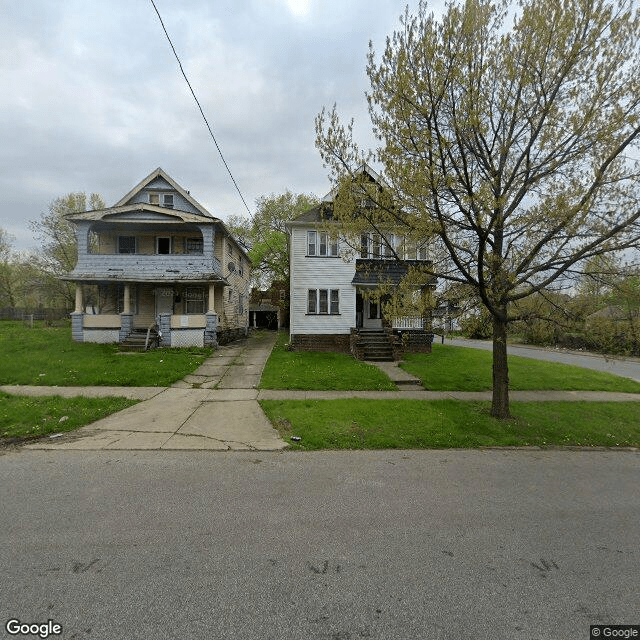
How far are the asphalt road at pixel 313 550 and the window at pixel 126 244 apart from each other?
55.2 feet

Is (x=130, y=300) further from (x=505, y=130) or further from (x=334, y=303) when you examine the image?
(x=505, y=130)

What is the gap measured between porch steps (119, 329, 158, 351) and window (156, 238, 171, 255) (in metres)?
4.89

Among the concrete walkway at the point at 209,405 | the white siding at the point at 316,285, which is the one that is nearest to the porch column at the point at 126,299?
the concrete walkway at the point at 209,405

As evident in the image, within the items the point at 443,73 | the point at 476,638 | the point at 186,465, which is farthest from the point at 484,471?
the point at 443,73

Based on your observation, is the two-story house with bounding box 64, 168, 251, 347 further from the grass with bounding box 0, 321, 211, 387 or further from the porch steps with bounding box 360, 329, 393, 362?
the porch steps with bounding box 360, 329, 393, 362

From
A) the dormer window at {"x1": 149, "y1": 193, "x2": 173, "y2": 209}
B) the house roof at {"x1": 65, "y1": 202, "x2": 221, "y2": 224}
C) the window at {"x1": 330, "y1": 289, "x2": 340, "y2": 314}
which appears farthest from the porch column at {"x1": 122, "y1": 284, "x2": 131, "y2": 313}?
the window at {"x1": 330, "y1": 289, "x2": 340, "y2": 314}

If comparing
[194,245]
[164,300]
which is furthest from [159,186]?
[164,300]

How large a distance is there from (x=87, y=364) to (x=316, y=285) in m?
10.1

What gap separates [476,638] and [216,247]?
65.8 feet

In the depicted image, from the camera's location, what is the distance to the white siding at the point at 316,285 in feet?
56.0

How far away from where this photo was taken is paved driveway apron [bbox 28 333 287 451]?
226 inches

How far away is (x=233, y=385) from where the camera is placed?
10305mm

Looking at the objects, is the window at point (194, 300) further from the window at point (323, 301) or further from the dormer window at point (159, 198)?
the window at point (323, 301)

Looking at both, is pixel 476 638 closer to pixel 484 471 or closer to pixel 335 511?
pixel 335 511
